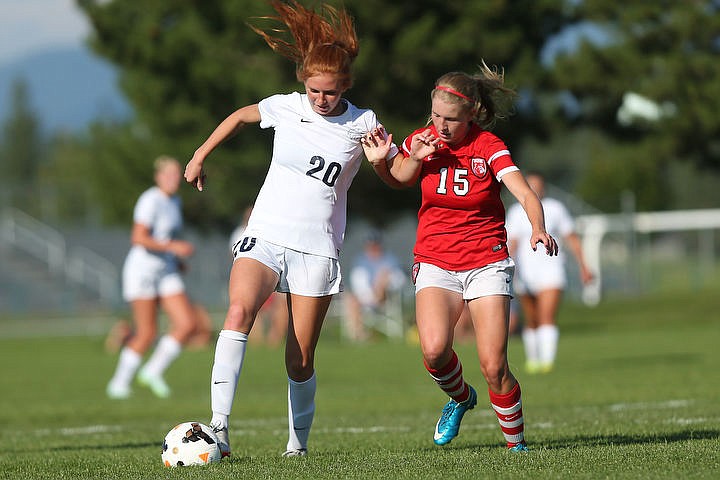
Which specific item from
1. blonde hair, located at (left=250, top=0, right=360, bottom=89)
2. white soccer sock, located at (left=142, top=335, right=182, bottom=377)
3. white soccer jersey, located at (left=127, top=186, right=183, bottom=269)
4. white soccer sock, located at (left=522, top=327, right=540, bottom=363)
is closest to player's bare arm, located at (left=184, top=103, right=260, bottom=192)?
blonde hair, located at (left=250, top=0, right=360, bottom=89)

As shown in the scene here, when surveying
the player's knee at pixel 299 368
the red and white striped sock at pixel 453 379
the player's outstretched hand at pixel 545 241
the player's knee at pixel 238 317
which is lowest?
the red and white striped sock at pixel 453 379

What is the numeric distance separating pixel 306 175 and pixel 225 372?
3.80ft

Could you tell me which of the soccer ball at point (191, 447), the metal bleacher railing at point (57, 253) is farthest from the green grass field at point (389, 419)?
the metal bleacher railing at point (57, 253)

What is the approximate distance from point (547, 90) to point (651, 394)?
66.4ft

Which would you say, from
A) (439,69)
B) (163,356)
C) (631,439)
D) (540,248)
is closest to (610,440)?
(631,439)

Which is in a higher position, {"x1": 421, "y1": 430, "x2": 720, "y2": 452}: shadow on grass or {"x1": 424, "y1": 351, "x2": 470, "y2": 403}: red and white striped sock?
{"x1": 424, "y1": 351, "x2": 470, "y2": 403}: red and white striped sock

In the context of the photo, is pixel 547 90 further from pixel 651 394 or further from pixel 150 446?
pixel 150 446

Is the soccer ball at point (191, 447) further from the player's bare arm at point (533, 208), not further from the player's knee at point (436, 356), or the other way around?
the player's bare arm at point (533, 208)

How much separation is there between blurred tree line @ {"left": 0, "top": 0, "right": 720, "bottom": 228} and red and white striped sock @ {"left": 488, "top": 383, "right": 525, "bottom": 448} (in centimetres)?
2080

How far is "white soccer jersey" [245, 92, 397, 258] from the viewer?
678 cm

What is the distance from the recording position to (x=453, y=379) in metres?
7.13

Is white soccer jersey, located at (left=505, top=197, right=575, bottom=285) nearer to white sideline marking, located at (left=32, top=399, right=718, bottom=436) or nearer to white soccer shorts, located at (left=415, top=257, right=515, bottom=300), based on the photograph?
white sideline marking, located at (left=32, top=399, right=718, bottom=436)

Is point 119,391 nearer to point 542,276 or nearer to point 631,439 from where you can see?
point 542,276

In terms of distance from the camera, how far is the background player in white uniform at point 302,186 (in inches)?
263
